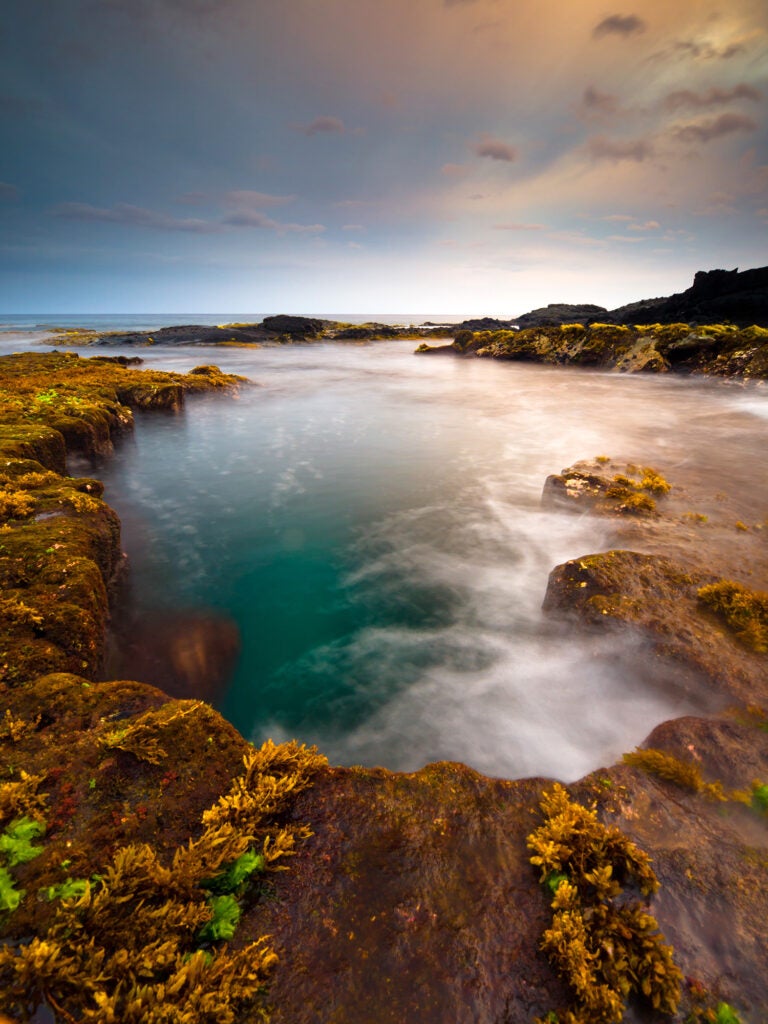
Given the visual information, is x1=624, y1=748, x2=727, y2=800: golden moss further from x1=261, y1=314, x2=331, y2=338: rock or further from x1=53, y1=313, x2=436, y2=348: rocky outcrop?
x1=261, y1=314, x2=331, y2=338: rock

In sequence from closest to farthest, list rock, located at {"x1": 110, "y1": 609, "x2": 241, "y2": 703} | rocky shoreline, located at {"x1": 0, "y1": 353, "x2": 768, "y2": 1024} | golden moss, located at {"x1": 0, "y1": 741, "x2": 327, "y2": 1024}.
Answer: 1. golden moss, located at {"x1": 0, "y1": 741, "x2": 327, "y2": 1024}
2. rocky shoreline, located at {"x1": 0, "y1": 353, "x2": 768, "y2": 1024}
3. rock, located at {"x1": 110, "y1": 609, "x2": 241, "y2": 703}

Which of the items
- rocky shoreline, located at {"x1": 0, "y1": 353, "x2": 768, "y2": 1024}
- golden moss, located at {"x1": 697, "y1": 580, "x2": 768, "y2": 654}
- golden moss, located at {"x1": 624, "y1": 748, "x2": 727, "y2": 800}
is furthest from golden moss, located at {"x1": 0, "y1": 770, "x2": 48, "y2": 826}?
golden moss, located at {"x1": 697, "y1": 580, "x2": 768, "y2": 654}

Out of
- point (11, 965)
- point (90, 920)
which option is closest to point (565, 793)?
point (90, 920)

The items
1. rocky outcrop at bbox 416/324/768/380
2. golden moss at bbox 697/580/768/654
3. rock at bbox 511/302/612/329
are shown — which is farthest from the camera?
rock at bbox 511/302/612/329

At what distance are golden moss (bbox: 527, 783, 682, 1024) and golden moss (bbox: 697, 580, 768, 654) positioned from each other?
447cm

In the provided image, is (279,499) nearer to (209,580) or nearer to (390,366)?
(209,580)

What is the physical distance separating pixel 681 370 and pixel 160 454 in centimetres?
4206

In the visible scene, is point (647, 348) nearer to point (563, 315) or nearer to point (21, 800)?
point (21, 800)

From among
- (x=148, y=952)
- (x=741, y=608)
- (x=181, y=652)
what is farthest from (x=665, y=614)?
(x=181, y=652)

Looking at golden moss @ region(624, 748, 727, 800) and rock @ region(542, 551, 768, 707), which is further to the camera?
rock @ region(542, 551, 768, 707)

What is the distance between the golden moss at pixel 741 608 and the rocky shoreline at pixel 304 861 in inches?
11.2

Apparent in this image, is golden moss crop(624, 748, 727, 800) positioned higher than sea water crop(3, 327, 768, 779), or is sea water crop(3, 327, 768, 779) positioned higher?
golden moss crop(624, 748, 727, 800)

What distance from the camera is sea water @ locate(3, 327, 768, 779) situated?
6535 mm

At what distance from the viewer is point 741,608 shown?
6.75 m
